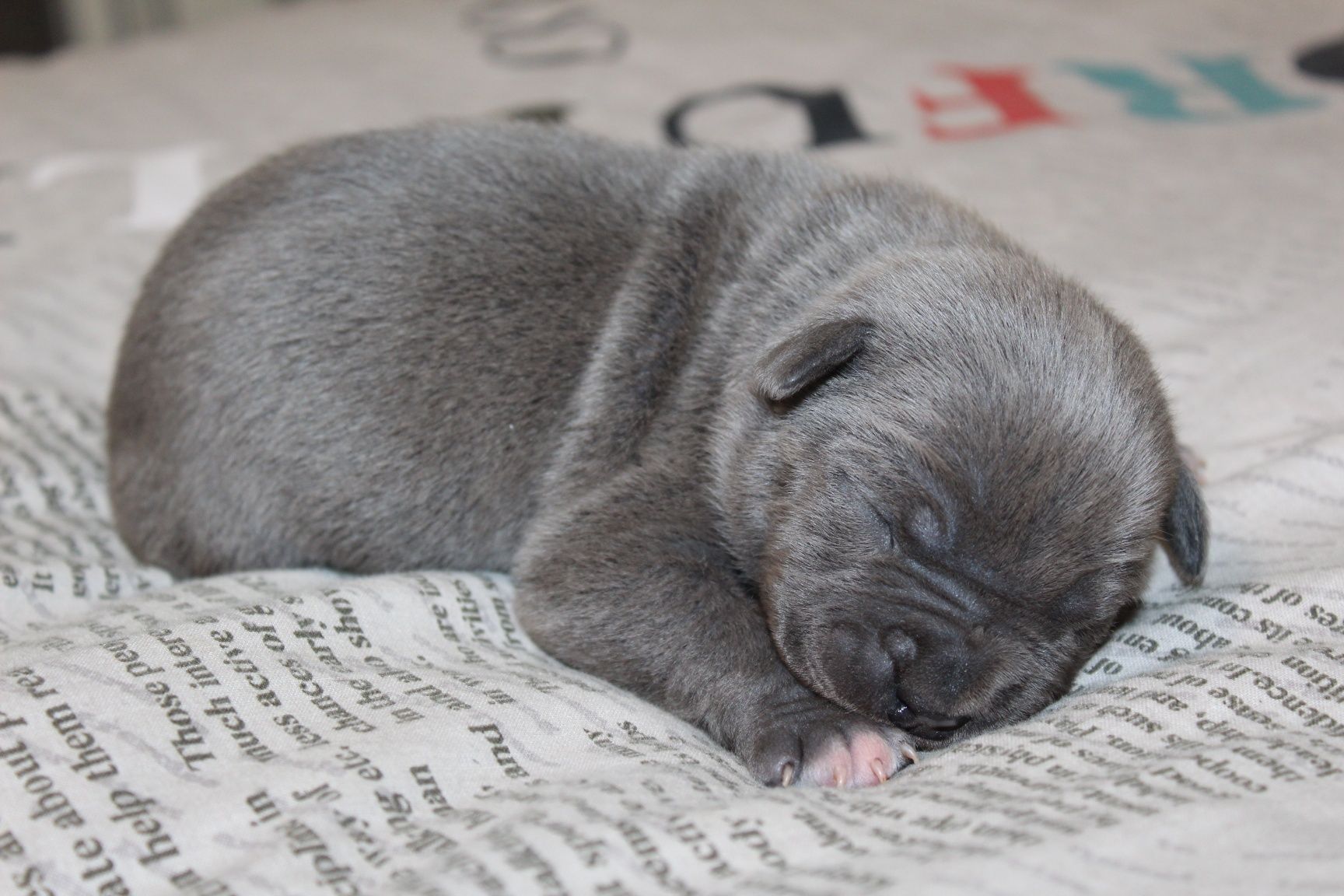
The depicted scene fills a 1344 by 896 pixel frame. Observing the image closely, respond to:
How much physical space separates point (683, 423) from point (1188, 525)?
1082mm

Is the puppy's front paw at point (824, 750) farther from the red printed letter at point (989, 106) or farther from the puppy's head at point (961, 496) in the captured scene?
the red printed letter at point (989, 106)

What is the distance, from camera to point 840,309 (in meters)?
2.74

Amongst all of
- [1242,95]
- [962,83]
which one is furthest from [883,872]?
[1242,95]

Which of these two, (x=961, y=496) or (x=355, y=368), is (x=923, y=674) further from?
(x=355, y=368)

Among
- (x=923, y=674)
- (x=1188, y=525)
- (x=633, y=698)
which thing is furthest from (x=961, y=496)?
(x=633, y=698)

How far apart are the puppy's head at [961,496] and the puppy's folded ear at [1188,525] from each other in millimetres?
64

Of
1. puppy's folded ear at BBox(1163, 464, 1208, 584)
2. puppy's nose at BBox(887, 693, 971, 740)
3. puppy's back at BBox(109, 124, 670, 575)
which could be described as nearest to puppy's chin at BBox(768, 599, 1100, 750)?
puppy's nose at BBox(887, 693, 971, 740)

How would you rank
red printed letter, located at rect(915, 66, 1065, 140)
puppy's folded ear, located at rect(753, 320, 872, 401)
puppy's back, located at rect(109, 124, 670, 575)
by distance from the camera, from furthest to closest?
red printed letter, located at rect(915, 66, 1065, 140) → puppy's back, located at rect(109, 124, 670, 575) → puppy's folded ear, located at rect(753, 320, 872, 401)

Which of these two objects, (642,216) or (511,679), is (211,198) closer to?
(642,216)

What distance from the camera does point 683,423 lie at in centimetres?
299

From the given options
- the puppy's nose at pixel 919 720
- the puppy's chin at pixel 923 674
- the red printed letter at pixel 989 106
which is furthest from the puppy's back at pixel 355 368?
the red printed letter at pixel 989 106

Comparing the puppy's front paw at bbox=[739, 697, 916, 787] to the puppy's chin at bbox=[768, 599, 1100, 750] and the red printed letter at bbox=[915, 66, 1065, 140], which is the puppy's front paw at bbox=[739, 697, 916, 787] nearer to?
the puppy's chin at bbox=[768, 599, 1100, 750]

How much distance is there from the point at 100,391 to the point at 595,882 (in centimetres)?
283

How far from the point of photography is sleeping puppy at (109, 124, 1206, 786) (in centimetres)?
239
